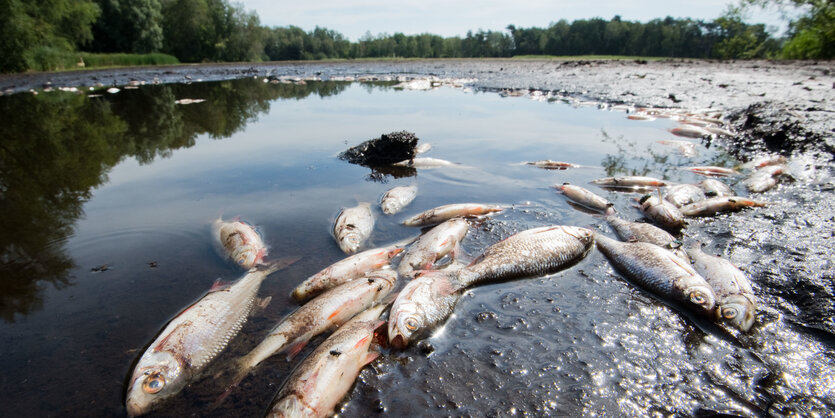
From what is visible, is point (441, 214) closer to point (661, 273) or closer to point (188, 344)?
point (661, 273)

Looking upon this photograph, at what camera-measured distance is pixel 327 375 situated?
2693mm

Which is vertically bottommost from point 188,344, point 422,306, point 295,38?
point 188,344

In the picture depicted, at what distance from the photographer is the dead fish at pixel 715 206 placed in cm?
552

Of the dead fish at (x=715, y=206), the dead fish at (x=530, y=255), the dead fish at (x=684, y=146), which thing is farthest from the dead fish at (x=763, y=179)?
the dead fish at (x=530, y=255)

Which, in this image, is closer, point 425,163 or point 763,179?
point 763,179

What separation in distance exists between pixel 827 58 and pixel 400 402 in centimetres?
4316

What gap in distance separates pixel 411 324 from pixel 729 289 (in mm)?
3006

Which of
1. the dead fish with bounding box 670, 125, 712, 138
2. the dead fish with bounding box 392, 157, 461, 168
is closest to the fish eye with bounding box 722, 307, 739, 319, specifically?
the dead fish with bounding box 392, 157, 461, 168

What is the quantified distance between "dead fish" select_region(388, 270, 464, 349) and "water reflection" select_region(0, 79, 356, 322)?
3569 mm

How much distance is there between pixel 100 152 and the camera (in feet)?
30.8

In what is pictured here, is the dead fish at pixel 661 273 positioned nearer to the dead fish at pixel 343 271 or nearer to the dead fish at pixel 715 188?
the dead fish at pixel 343 271

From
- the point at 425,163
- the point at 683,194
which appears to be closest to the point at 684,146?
the point at 683,194

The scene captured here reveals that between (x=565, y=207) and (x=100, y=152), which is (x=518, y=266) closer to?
(x=565, y=207)

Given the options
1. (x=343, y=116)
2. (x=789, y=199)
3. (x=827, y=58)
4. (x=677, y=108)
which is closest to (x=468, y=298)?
(x=789, y=199)
